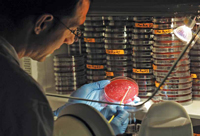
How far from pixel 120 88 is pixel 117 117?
0.32 ft

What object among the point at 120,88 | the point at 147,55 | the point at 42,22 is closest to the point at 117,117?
the point at 120,88

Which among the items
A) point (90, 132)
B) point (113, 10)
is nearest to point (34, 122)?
point (90, 132)

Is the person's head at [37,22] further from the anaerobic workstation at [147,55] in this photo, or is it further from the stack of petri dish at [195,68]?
the stack of petri dish at [195,68]

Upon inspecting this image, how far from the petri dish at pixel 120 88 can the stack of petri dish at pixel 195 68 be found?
0.17m

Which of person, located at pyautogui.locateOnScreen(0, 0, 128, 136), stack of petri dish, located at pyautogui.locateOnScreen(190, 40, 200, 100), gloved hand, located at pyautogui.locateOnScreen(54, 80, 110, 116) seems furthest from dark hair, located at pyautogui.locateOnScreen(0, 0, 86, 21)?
stack of petri dish, located at pyautogui.locateOnScreen(190, 40, 200, 100)

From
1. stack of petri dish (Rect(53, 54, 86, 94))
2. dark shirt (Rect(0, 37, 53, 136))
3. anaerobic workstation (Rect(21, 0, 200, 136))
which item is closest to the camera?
dark shirt (Rect(0, 37, 53, 136))

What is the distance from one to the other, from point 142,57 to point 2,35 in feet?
1.25

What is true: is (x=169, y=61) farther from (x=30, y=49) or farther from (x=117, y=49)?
(x=30, y=49)

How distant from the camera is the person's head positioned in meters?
0.63

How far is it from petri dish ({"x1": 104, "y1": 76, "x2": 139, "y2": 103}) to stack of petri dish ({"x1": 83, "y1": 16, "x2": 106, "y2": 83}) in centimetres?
4

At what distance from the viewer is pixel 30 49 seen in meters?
0.67

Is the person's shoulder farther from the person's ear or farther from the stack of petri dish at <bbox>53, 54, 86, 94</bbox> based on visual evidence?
the stack of petri dish at <bbox>53, 54, 86, 94</bbox>

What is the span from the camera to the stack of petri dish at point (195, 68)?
716 millimetres

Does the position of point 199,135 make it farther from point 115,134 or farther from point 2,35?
point 2,35
